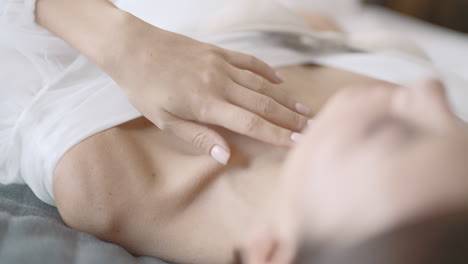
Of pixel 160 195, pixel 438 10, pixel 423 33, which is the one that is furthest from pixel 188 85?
pixel 438 10

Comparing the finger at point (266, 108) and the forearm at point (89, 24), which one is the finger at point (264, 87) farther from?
the forearm at point (89, 24)

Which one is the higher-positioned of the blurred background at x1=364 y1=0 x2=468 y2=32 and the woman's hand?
the woman's hand

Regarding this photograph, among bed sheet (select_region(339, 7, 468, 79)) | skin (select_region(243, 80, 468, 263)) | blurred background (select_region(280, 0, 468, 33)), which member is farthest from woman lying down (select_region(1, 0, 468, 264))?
blurred background (select_region(280, 0, 468, 33))

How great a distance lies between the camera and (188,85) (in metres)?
0.64

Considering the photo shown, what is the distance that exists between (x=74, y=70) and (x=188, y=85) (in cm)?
20

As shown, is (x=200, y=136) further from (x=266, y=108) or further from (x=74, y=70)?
(x=74, y=70)

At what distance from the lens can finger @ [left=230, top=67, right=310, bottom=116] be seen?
2.19 feet

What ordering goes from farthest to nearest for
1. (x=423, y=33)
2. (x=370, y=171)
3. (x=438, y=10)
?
(x=438, y=10) → (x=423, y=33) → (x=370, y=171)

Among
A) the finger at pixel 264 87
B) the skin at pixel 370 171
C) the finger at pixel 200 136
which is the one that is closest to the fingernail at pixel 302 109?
the finger at pixel 264 87

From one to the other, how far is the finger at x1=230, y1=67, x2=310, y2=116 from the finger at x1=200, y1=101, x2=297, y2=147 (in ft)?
0.17

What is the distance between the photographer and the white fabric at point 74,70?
653mm

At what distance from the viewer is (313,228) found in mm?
398

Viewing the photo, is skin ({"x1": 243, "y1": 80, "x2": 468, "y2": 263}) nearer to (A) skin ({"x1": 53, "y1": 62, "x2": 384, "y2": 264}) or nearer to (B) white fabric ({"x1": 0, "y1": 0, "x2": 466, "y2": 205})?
(A) skin ({"x1": 53, "y1": 62, "x2": 384, "y2": 264})

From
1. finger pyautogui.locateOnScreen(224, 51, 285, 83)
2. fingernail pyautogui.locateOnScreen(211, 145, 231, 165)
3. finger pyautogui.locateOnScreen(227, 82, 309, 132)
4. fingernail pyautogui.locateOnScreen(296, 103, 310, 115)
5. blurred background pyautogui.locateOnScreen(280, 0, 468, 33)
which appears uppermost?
finger pyautogui.locateOnScreen(224, 51, 285, 83)
